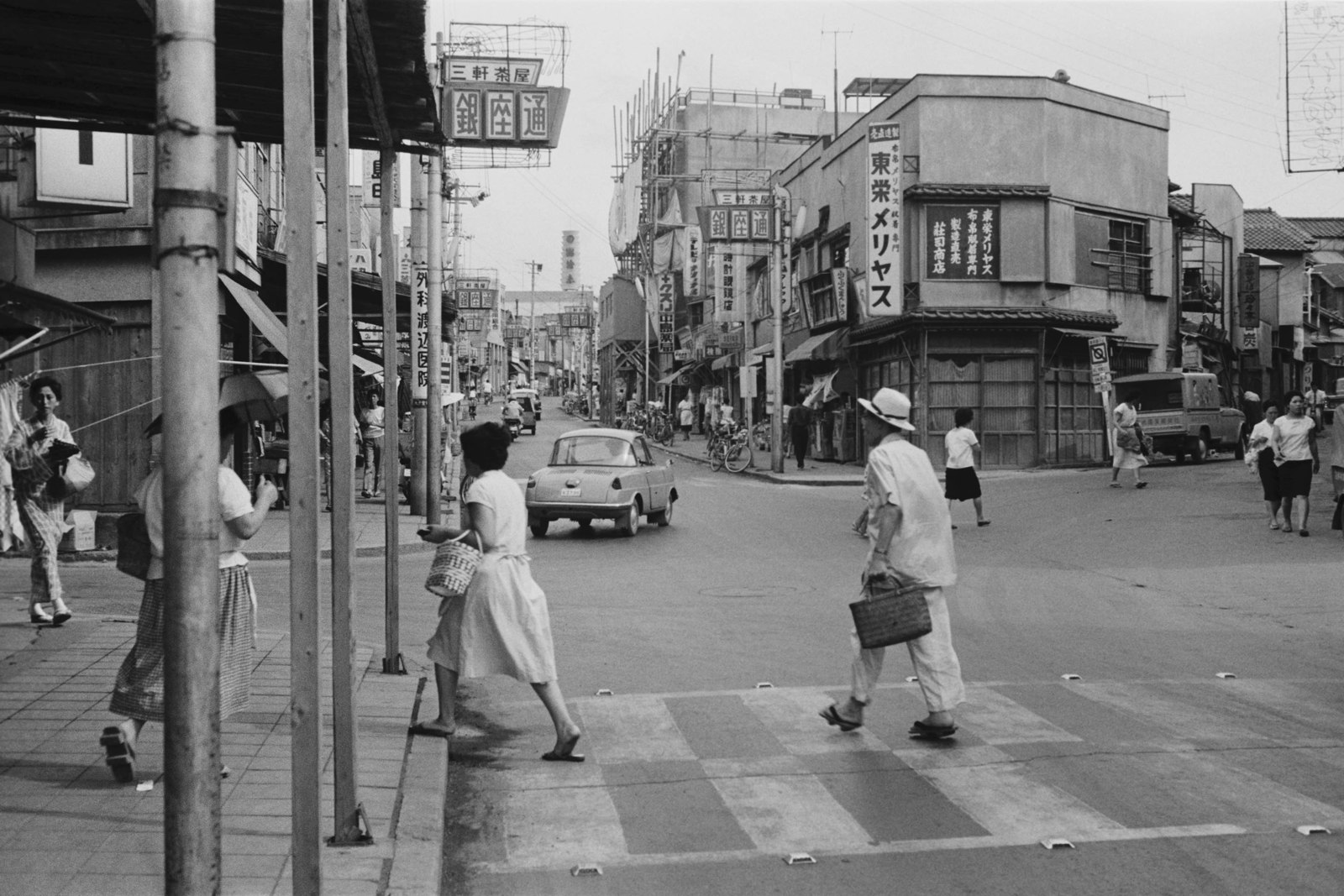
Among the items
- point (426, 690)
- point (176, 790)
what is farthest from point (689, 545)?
point (176, 790)

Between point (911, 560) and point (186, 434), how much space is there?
489cm

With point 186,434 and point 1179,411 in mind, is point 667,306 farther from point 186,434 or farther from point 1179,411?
point 186,434

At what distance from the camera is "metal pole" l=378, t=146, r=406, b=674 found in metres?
7.90

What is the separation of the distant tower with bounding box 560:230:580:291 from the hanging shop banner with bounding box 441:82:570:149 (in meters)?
112

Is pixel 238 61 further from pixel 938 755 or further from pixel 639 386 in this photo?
pixel 639 386

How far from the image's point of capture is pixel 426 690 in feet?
27.6

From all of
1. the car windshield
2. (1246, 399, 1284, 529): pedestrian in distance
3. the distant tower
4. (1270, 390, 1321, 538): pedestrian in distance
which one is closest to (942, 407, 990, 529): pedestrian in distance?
(1246, 399, 1284, 529): pedestrian in distance

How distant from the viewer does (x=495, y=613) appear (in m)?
6.79

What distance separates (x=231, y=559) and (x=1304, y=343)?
62256mm

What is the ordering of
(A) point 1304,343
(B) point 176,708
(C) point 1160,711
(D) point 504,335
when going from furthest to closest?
(D) point 504,335 < (A) point 1304,343 < (C) point 1160,711 < (B) point 176,708

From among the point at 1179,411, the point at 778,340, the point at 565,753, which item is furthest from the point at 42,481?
the point at 1179,411

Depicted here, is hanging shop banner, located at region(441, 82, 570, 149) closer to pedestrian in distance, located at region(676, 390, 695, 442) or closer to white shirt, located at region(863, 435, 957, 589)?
white shirt, located at region(863, 435, 957, 589)

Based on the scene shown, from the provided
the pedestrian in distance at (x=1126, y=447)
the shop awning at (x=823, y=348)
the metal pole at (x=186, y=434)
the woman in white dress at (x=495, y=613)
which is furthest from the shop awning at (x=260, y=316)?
the shop awning at (x=823, y=348)

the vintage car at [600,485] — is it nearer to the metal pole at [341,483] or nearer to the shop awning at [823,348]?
the metal pole at [341,483]
